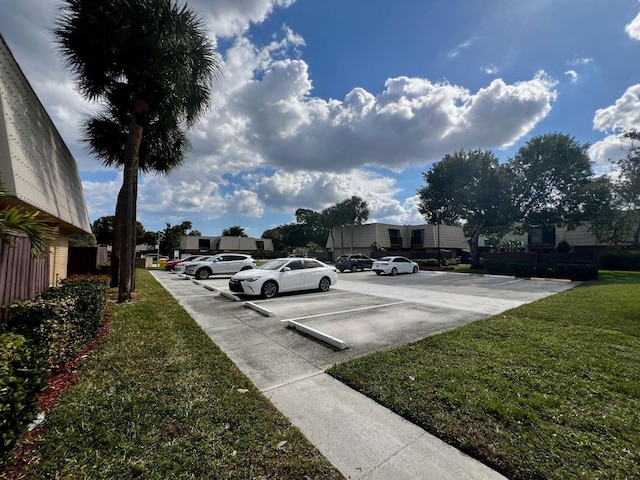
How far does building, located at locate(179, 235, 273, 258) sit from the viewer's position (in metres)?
56.4

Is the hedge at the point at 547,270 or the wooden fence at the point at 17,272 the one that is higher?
the wooden fence at the point at 17,272

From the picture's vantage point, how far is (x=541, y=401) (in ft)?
10.1

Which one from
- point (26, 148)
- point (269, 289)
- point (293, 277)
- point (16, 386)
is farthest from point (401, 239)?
point (16, 386)

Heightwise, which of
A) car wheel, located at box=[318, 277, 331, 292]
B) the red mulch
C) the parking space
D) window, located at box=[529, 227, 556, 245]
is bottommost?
the parking space

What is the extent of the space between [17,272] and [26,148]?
2.21 meters

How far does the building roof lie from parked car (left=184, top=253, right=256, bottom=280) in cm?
1142

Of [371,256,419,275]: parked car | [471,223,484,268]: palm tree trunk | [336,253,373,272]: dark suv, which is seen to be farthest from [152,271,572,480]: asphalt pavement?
[471,223,484,268]: palm tree trunk

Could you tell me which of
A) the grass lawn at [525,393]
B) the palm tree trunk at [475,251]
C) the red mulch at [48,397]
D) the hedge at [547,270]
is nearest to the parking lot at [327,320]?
the grass lawn at [525,393]

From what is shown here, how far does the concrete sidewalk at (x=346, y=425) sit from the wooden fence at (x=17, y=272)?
10.9ft

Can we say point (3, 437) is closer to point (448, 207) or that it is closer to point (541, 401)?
point (541, 401)

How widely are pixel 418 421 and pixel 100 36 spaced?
11124mm

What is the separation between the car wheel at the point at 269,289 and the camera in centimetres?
998

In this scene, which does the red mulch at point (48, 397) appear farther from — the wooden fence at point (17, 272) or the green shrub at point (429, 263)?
the green shrub at point (429, 263)

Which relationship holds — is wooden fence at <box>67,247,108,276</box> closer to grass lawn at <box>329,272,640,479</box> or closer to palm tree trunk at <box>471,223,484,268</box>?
grass lawn at <box>329,272,640,479</box>
